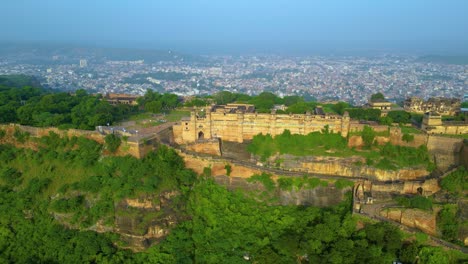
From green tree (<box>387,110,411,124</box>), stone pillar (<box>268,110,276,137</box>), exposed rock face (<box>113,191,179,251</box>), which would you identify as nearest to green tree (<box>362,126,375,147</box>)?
green tree (<box>387,110,411,124</box>)

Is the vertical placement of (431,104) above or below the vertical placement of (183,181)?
above

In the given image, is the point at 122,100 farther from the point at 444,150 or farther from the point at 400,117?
the point at 444,150

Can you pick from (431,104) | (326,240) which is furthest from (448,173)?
(431,104)

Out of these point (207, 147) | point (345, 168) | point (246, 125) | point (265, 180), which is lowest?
point (265, 180)

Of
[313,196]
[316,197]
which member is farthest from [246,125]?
[316,197]

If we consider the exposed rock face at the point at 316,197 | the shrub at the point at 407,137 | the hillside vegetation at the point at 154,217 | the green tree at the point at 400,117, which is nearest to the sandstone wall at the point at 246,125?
the hillside vegetation at the point at 154,217

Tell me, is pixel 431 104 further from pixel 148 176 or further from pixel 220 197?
pixel 148 176
